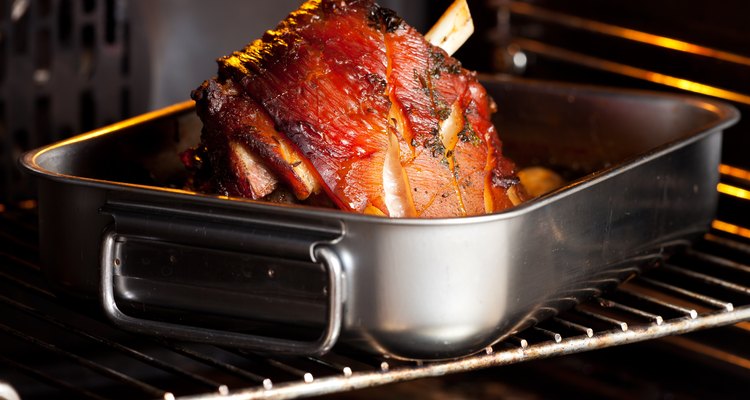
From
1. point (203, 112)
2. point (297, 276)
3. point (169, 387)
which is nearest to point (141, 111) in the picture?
point (169, 387)

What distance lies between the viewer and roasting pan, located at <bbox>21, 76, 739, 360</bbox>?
1.40 meters

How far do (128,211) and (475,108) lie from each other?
61 centimetres

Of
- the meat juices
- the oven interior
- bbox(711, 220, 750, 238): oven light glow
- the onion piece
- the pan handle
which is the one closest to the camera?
the pan handle

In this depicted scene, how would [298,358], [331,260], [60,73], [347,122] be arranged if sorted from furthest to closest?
1. [60,73]
2. [298,358]
3. [347,122]
4. [331,260]

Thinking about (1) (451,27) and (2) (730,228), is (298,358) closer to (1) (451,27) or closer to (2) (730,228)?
(1) (451,27)

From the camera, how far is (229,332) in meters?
1.49

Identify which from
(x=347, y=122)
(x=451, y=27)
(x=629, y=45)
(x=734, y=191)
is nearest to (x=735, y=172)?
(x=734, y=191)

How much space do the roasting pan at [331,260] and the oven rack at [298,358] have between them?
0.04 metres

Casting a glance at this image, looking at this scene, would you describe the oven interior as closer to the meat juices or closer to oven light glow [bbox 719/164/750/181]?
oven light glow [bbox 719/164/750/181]

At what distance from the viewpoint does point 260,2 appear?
2635mm

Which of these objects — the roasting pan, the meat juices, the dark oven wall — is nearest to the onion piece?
the meat juices

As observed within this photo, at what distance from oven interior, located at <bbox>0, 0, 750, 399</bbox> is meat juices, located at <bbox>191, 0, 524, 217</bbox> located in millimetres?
397

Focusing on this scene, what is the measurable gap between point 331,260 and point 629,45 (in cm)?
143

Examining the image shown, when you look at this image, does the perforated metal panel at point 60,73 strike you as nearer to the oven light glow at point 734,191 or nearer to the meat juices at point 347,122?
the meat juices at point 347,122
